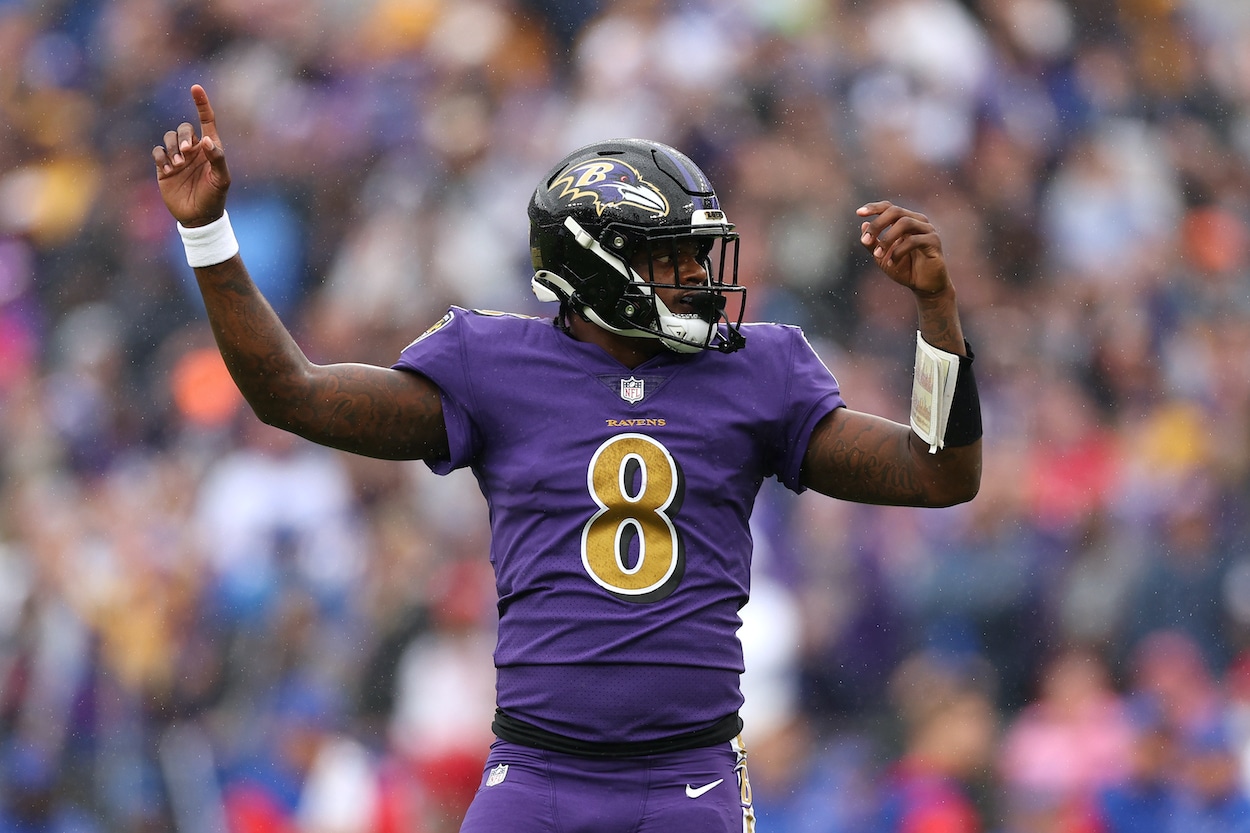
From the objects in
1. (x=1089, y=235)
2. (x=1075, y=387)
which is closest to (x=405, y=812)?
(x=1075, y=387)

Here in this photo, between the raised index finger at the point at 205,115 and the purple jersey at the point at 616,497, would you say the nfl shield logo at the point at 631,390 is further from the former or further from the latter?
the raised index finger at the point at 205,115

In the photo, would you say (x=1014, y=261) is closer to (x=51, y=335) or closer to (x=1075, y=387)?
(x=1075, y=387)

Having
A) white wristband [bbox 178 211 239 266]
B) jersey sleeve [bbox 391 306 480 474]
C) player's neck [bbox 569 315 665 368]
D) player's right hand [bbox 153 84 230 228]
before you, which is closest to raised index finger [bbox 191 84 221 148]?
player's right hand [bbox 153 84 230 228]

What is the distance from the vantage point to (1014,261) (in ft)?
25.1

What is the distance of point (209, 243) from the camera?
3055 mm

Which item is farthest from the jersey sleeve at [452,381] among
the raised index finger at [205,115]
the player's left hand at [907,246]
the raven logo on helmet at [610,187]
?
the player's left hand at [907,246]

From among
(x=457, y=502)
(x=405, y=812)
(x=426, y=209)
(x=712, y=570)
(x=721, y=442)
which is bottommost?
(x=405, y=812)

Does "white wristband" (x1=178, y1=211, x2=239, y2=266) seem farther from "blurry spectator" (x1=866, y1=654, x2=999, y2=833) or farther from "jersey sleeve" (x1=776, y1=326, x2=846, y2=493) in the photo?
"blurry spectator" (x1=866, y1=654, x2=999, y2=833)

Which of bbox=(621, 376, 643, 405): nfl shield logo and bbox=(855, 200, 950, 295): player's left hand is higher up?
bbox=(855, 200, 950, 295): player's left hand

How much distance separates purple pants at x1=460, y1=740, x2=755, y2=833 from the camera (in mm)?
2941

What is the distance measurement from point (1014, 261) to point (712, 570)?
4956mm

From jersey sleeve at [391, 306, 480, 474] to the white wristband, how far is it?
0.39 meters

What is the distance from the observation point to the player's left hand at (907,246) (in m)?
3.00

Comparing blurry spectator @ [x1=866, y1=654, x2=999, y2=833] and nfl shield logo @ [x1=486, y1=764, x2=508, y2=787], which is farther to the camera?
blurry spectator @ [x1=866, y1=654, x2=999, y2=833]
